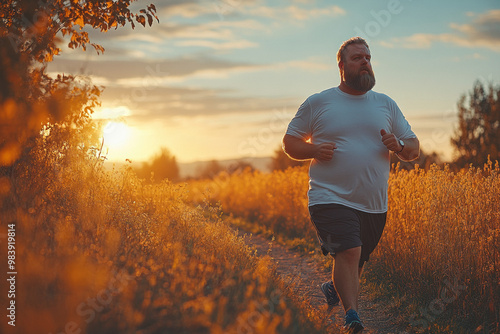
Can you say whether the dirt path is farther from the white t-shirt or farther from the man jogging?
the white t-shirt

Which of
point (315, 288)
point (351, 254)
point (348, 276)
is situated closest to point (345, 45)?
point (351, 254)

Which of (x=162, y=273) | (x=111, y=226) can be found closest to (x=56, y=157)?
(x=111, y=226)

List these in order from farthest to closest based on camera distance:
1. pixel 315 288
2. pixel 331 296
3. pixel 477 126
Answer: pixel 477 126 < pixel 315 288 < pixel 331 296

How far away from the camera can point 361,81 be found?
4438mm

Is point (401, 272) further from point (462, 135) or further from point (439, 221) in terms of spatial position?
point (462, 135)

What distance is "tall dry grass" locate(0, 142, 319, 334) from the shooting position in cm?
311

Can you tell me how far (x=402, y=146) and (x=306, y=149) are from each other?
3.15ft

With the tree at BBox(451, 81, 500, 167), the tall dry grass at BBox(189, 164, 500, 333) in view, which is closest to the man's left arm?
the tall dry grass at BBox(189, 164, 500, 333)

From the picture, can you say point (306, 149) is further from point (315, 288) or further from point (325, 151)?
point (315, 288)

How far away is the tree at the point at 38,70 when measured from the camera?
4.60 meters

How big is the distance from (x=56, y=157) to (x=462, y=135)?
31.2 m

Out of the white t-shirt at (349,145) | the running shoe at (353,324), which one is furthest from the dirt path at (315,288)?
the white t-shirt at (349,145)

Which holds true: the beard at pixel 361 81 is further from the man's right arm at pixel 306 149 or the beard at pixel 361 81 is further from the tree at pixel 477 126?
the tree at pixel 477 126

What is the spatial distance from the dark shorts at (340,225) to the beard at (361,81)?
1176 mm
